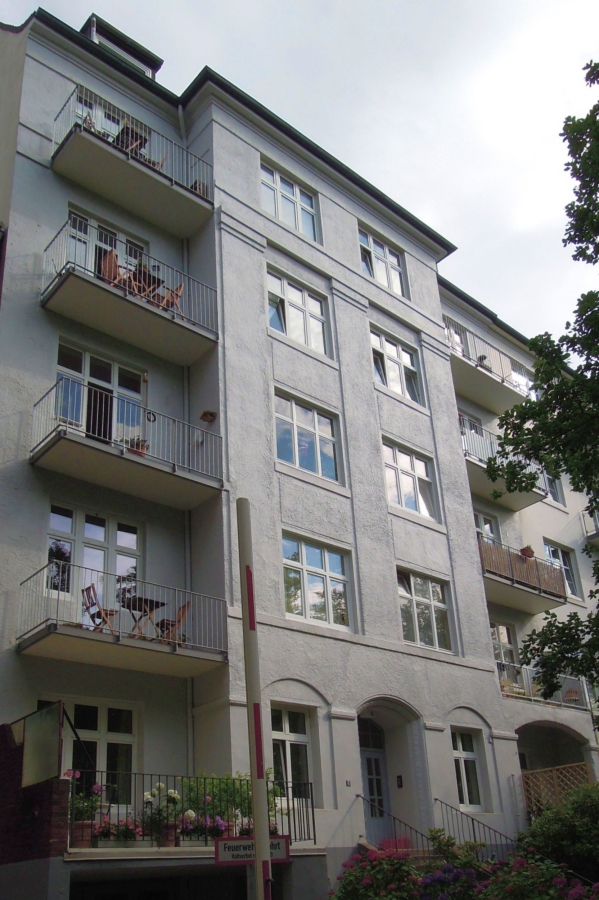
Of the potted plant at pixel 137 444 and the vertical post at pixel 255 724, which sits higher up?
the potted plant at pixel 137 444

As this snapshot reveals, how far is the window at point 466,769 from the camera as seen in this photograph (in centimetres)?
1964

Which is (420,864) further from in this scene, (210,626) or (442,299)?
(442,299)

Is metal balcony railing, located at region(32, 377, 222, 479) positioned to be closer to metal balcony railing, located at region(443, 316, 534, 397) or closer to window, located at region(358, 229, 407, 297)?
window, located at region(358, 229, 407, 297)

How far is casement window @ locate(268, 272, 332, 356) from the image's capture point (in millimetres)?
20703

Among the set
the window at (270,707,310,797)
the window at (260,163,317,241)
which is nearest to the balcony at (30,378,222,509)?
the window at (270,707,310,797)

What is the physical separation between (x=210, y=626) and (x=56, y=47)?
12848 mm

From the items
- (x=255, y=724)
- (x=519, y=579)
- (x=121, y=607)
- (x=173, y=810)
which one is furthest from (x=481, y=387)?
(x=255, y=724)

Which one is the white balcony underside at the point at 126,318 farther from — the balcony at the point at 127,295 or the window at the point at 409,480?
the window at the point at 409,480

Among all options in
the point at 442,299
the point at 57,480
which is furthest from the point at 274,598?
the point at 442,299

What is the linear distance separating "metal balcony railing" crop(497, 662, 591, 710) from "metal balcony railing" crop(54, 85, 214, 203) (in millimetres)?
13902

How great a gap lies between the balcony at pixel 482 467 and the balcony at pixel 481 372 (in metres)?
1.02

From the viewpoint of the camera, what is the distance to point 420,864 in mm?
16281

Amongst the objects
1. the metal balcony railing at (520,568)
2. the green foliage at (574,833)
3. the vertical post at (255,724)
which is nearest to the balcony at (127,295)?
the metal balcony railing at (520,568)

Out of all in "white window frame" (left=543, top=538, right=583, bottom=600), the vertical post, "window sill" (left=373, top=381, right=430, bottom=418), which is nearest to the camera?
the vertical post
